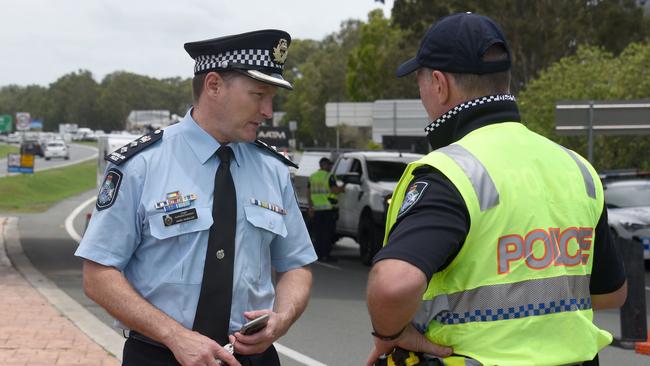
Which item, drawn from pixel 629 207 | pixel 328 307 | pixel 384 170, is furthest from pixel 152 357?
pixel 384 170

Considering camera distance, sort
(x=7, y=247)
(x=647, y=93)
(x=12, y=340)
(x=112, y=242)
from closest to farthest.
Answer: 1. (x=112, y=242)
2. (x=12, y=340)
3. (x=7, y=247)
4. (x=647, y=93)

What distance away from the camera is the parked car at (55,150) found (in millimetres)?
88875

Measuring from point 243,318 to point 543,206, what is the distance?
1.11 meters

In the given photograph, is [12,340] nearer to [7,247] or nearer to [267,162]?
[267,162]

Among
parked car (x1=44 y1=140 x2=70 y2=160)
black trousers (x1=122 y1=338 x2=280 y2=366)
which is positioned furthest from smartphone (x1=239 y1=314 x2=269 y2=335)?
parked car (x1=44 y1=140 x2=70 y2=160)

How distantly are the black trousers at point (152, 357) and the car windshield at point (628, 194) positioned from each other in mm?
14568

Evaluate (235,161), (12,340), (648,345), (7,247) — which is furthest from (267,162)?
(7,247)

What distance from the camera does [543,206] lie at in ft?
9.46

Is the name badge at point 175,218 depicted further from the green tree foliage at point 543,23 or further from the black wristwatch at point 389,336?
the green tree foliage at point 543,23

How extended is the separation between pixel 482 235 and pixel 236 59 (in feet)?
3.83

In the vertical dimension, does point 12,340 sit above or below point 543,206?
below

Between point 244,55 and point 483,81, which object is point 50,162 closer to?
point 244,55

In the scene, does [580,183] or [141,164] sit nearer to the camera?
[580,183]

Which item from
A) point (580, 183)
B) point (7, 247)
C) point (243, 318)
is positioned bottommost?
point (7, 247)
